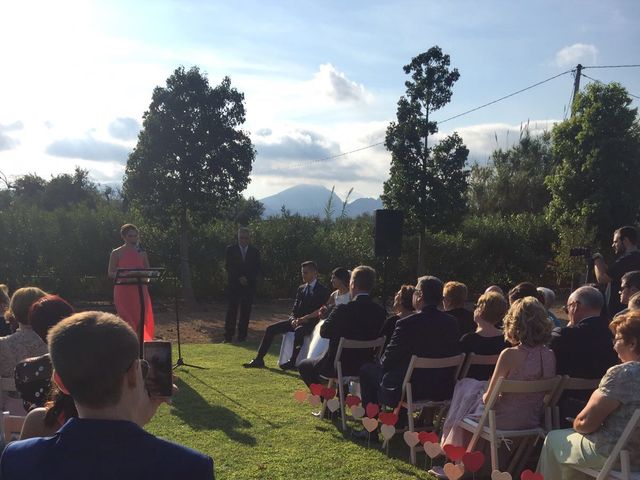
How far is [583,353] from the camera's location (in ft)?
14.6

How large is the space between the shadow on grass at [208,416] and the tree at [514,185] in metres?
22.4

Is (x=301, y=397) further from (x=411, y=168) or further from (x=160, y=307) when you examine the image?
(x=160, y=307)

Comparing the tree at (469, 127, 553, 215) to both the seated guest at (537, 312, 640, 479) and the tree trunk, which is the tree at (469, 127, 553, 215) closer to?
the tree trunk

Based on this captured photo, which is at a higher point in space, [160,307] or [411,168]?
[411,168]

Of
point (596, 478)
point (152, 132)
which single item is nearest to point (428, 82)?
point (152, 132)

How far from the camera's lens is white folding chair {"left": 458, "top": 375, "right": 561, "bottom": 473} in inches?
161

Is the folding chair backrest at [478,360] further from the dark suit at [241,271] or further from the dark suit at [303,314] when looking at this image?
the dark suit at [241,271]

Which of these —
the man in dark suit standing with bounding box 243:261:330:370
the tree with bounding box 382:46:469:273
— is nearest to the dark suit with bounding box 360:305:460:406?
the man in dark suit standing with bounding box 243:261:330:370

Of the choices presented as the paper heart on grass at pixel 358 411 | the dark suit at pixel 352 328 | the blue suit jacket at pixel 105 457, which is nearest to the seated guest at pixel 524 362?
the paper heart on grass at pixel 358 411

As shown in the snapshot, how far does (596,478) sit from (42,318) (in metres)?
3.23

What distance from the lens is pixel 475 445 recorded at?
4461 mm

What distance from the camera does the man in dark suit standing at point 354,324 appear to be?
583 centimetres

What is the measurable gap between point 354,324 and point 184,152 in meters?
9.58

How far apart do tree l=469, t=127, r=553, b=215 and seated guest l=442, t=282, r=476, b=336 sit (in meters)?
22.1
